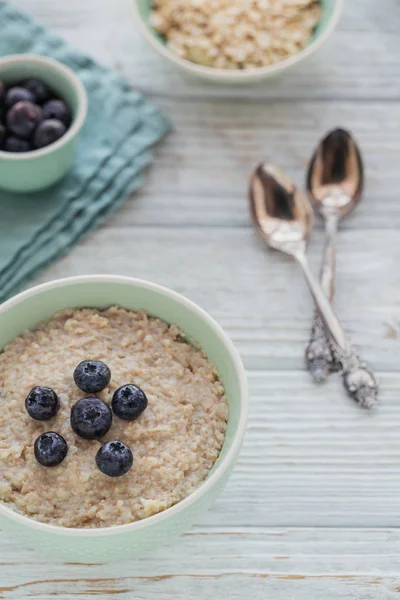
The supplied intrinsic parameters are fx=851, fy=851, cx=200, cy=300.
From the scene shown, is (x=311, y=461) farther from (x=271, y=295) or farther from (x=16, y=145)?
(x=16, y=145)

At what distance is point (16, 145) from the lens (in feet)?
4.75

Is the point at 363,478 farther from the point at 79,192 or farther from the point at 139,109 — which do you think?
the point at 139,109

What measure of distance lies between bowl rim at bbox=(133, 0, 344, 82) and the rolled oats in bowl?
2cm

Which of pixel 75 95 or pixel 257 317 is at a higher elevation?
pixel 75 95

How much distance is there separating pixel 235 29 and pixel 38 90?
0.40m

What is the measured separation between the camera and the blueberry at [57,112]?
1480 mm

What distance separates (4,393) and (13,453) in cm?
10

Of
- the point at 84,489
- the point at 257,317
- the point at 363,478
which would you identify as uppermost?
the point at 84,489

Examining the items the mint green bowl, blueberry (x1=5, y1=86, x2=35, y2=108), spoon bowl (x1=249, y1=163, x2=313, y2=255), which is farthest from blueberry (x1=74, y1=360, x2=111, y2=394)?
blueberry (x1=5, y1=86, x2=35, y2=108)

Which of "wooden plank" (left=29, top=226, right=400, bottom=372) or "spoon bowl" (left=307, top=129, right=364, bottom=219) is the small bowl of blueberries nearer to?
"wooden plank" (left=29, top=226, right=400, bottom=372)

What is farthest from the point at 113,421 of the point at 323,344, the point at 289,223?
the point at 289,223

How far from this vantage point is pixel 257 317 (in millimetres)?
1420

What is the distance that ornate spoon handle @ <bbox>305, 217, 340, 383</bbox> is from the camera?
4.43 feet

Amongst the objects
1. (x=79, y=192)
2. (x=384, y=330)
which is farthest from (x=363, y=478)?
(x=79, y=192)
